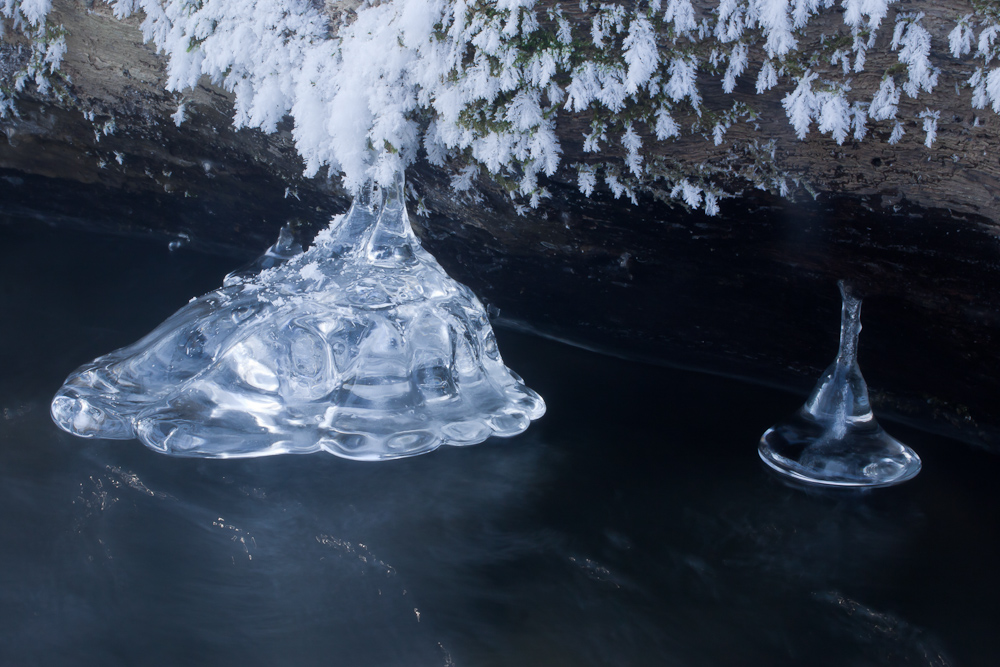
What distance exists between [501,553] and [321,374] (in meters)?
0.88

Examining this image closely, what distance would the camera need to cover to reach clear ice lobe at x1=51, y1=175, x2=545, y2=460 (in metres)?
2.42

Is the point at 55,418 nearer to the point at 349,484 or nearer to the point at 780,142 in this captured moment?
the point at 349,484

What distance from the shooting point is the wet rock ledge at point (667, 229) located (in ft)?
7.63

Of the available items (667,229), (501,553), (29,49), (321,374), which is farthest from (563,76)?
(29,49)

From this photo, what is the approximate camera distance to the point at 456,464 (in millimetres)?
2492

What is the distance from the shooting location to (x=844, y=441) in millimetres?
2512

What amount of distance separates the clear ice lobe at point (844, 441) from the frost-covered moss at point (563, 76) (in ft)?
2.22

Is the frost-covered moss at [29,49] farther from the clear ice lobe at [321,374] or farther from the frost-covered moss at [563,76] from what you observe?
the clear ice lobe at [321,374]

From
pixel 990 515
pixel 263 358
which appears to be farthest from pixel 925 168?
pixel 263 358

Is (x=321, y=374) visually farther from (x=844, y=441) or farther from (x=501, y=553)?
(x=844, y=441)

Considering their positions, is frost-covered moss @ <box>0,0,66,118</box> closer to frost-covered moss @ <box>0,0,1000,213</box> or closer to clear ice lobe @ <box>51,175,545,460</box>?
frost-covered moss @ <box>0,0,1000,213</box>

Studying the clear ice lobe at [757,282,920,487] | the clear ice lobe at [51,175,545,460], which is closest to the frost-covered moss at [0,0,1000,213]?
the clear ice lobe at [51,175,545,460]

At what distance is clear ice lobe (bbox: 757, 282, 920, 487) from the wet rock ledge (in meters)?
0.24

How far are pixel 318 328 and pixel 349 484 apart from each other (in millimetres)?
549
